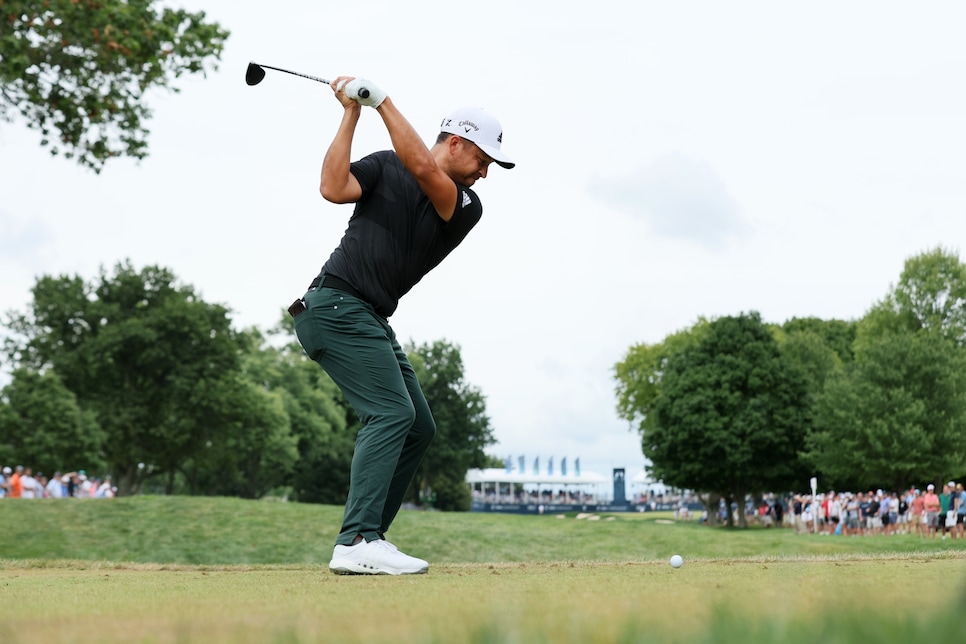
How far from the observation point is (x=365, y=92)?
6.06 m

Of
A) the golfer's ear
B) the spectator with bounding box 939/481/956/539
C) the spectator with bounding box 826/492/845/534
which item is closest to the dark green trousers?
the golfer's ear

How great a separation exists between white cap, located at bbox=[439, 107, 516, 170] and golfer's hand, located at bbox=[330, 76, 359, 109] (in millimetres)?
670

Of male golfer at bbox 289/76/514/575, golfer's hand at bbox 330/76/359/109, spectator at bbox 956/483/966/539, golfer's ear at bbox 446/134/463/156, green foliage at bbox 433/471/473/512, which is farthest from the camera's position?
green foliage at bbox 433/471/473/512

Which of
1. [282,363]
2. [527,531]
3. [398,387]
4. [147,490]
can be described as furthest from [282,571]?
[147,490]

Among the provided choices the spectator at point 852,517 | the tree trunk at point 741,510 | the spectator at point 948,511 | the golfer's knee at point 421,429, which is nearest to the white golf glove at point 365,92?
the golfer's knee at point 421,429

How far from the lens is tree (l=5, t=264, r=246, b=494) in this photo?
2244 inches

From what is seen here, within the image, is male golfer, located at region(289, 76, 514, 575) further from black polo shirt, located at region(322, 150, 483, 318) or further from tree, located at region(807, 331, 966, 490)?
tree, located at region(807, 331, 966, 490)

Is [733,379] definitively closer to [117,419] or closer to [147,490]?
[117,419]

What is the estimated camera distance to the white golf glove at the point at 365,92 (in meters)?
6.06

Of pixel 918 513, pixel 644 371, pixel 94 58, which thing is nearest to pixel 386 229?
pixel 94 58

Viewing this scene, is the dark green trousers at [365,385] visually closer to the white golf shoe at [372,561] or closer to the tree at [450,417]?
the white golf shoe at [372,561]

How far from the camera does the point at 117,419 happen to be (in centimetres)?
5647

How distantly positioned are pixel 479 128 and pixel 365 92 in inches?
31.7

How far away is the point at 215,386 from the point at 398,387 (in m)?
54.0
